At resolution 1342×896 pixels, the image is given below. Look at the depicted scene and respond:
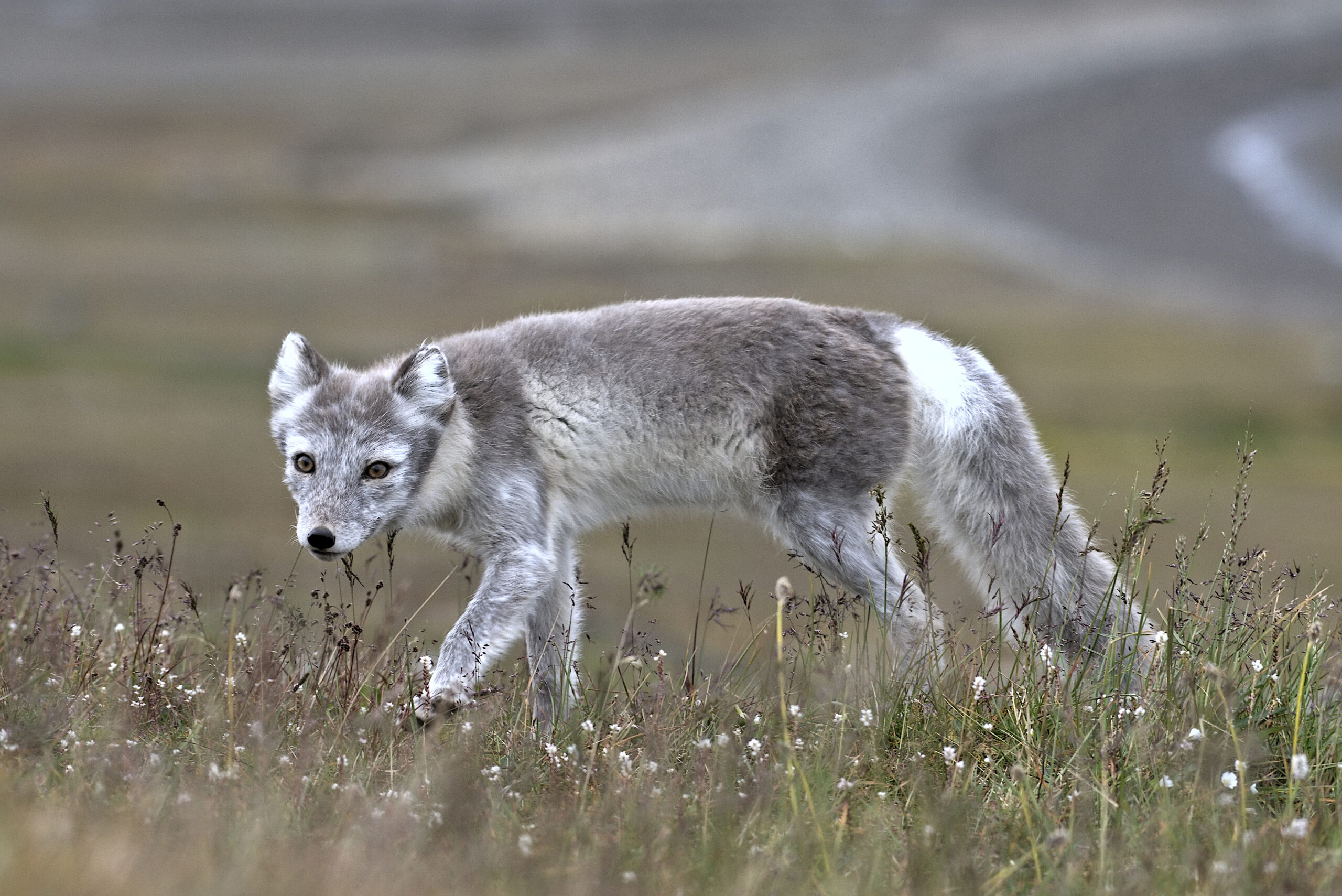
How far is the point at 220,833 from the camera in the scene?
3.49 metres

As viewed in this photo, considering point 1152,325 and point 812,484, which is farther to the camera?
point 1152,325

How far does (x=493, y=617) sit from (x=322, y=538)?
77 cm

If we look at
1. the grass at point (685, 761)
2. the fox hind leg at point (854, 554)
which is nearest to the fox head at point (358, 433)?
the grass at point (685, 761)

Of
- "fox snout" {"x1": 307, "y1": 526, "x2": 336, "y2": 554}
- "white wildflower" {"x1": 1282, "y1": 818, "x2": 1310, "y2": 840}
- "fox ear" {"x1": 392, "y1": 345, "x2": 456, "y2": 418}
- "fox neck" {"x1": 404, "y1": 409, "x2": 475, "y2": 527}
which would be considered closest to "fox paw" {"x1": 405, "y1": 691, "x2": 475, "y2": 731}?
"fox snout" {"x1": 307, "y1": 526, "x2": 336, "y2": 554}

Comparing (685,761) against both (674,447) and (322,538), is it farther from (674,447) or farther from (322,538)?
(674,447)

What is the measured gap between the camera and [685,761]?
4477 millimetres

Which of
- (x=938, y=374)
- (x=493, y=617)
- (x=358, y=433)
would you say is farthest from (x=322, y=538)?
(x=938, y=374)

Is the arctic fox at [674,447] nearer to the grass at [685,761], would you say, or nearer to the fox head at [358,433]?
the fox head at [358,433]

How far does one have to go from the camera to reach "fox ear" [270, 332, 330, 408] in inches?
238

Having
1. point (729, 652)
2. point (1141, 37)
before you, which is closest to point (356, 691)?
point (729, 652)

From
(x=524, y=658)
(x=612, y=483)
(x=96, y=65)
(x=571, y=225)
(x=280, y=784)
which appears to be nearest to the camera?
(x=280, y=784)

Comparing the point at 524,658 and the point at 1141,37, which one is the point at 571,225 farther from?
the point at 1141,37

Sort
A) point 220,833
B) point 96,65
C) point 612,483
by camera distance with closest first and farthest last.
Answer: point 220,833 < point 612,483 < point 96,65

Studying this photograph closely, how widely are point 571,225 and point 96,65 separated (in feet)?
98.2
